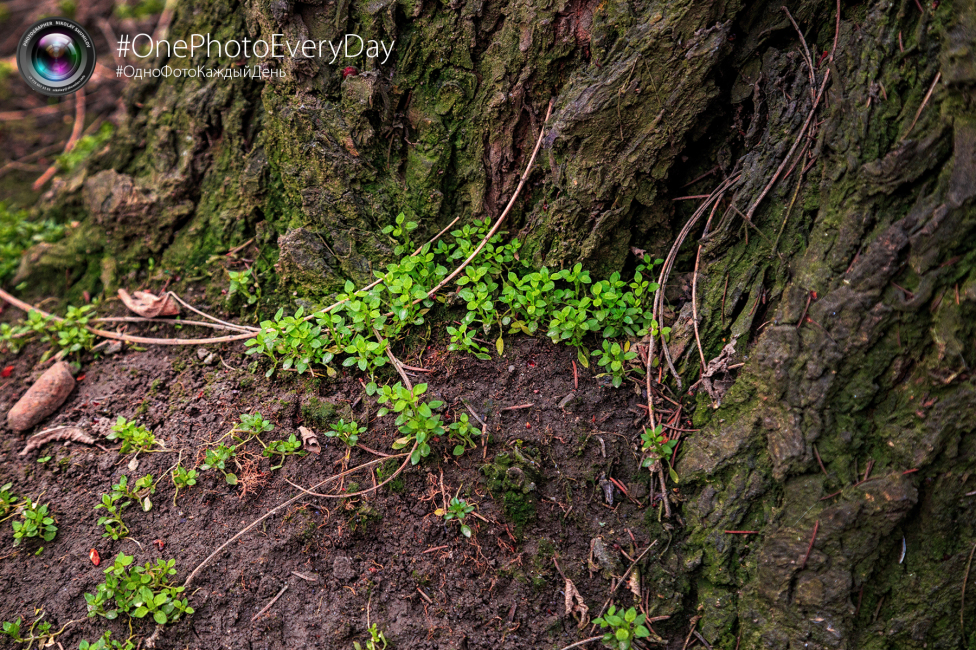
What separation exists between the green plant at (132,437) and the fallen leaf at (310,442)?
0.71 meters

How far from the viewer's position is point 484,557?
2.41 m

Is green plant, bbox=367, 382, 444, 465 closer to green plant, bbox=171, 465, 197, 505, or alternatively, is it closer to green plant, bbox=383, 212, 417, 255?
green plant, bbox=383, 212, 417, 255

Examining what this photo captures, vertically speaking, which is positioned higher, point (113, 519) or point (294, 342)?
point (294, 342)

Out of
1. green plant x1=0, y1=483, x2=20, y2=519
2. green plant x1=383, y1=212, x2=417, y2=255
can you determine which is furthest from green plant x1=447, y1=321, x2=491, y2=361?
green plant x1=0, y1=483, x2=20, y2=519

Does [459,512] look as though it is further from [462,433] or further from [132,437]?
[132,437]

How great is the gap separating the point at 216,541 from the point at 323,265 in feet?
4.27

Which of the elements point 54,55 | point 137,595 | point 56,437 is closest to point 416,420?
point 137,595

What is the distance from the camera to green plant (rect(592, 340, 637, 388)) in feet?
8.58

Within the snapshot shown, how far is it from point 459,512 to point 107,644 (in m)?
1.39

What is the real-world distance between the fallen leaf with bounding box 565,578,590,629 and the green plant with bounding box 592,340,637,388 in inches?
33.1

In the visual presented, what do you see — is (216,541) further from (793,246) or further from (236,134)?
(793,246)

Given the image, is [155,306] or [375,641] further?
[155,306]

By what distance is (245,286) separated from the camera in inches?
124

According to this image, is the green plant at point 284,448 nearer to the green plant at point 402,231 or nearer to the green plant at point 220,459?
the green plant at point 220,459
